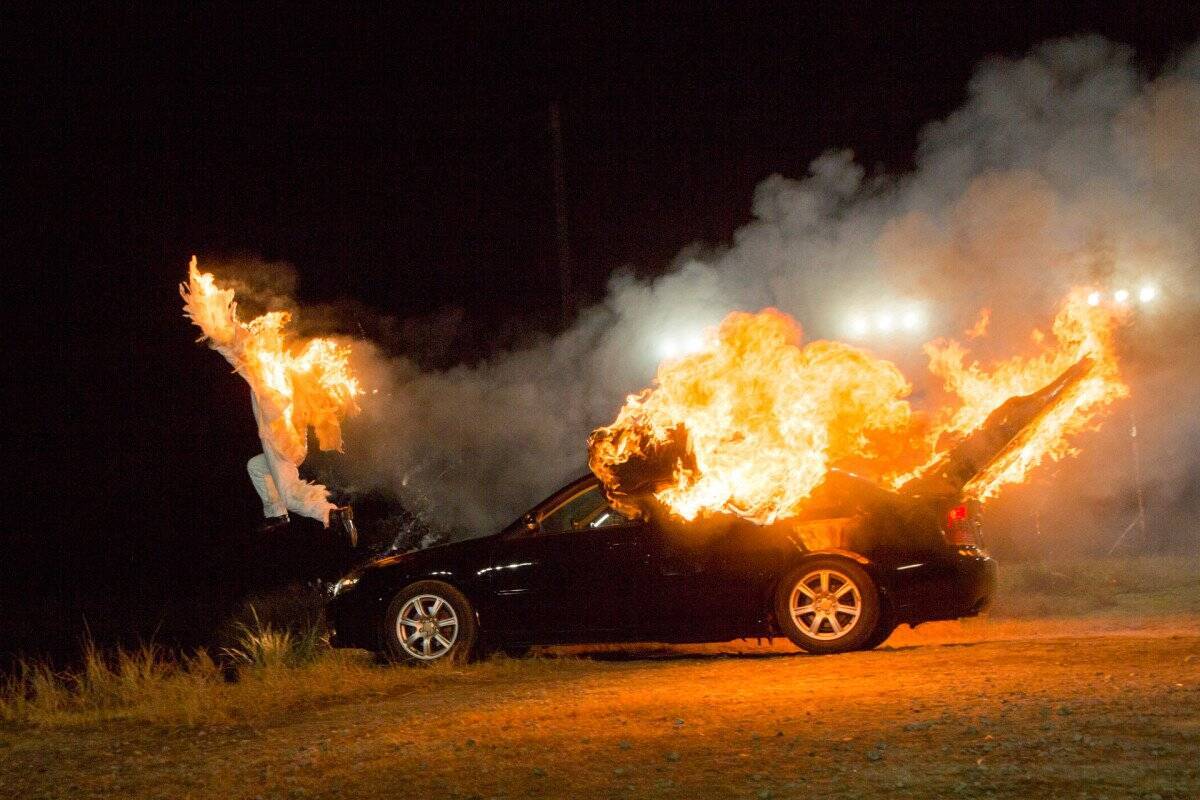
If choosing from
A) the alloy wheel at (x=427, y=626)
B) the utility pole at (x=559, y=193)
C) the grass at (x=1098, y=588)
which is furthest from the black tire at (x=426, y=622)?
the utility pole at (x=559, y=193)

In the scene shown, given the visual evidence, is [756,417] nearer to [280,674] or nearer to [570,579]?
[570,579]

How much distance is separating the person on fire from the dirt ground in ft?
9.39

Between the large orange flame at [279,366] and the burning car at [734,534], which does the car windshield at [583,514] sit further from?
the large orange flame at [279,366]

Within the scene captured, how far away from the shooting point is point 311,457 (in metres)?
13.5

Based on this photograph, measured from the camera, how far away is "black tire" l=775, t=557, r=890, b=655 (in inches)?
335

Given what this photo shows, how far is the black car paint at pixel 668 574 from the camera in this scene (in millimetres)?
8594

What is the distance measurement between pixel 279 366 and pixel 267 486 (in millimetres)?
1044

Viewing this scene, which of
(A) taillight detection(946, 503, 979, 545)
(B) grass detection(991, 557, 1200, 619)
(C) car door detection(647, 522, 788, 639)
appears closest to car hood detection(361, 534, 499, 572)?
(C) car door detection(647, 522, 788, 639)

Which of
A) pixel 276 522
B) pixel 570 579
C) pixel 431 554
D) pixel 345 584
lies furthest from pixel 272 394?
pixel 570 579

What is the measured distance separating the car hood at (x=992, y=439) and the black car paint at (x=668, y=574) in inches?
12.5

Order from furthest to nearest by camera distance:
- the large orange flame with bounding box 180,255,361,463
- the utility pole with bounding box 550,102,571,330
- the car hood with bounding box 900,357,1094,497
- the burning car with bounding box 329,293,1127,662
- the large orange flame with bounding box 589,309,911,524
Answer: the utility pole with bounding box 550,102,571,330 → the large orange flame with bounding box 180,255,361,463 → the car hood with bounding box 900,357,1094,497 → the large orange flame with bounding box 589,309,911,524 → the burning car with bounding box 329,293,1127,662

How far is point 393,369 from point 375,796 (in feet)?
30.9

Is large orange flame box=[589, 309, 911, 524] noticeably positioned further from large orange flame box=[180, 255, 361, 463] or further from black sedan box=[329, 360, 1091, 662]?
large orange flame box=[180, 255, 361, 463]

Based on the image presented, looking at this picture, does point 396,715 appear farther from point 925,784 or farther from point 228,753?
point 925,784
